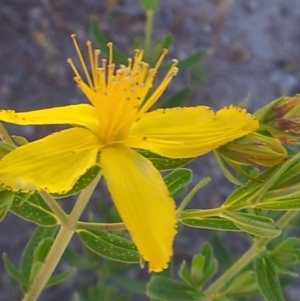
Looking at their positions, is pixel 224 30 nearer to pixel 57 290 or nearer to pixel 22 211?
pixel 57 290

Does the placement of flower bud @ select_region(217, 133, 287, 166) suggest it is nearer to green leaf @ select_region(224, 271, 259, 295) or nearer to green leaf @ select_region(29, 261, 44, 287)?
green leaf @ select_region(29, 261, 44, 287)

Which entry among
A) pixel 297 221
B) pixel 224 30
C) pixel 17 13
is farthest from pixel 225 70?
pixel 297 221

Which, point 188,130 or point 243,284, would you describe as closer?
point 188,130

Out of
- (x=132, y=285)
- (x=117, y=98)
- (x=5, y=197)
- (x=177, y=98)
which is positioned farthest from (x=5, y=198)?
(x=132, y=285)

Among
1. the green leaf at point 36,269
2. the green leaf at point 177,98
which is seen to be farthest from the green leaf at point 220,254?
the green leaf at point 36,269

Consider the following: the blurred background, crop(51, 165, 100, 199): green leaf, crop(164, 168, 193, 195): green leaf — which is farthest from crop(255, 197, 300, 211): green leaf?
the blurred background

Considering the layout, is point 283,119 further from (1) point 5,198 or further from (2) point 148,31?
(2) point 148,31
